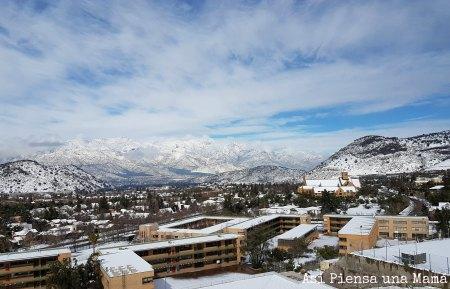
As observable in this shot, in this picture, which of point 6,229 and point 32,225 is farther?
point 32,225

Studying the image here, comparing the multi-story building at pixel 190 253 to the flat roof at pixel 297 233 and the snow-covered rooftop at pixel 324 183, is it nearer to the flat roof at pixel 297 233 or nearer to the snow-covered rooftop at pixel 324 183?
the flat roof at pixel 297 233

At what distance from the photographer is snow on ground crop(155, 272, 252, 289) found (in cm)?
4884

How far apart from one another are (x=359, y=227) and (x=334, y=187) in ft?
264

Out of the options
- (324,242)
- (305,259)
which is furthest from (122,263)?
(324,242)

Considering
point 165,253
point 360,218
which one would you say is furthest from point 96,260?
point 360,218

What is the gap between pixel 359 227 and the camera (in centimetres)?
6169

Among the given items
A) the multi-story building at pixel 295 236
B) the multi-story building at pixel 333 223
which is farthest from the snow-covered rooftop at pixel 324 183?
the multi-story building at pixel 295 236

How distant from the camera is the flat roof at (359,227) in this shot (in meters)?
57.7

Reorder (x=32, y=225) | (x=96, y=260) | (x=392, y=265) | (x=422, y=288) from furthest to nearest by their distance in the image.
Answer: (x=32, y=225) → (x=96, y=260) → (x=392, y=265) → (x=422, y=288)

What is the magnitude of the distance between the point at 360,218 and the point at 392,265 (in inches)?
1614

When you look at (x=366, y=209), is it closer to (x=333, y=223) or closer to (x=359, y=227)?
(x=333, y=223)

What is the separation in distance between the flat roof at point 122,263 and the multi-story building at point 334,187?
95519mm

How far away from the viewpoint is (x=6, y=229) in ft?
297

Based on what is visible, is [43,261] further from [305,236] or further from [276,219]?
[276,219]
